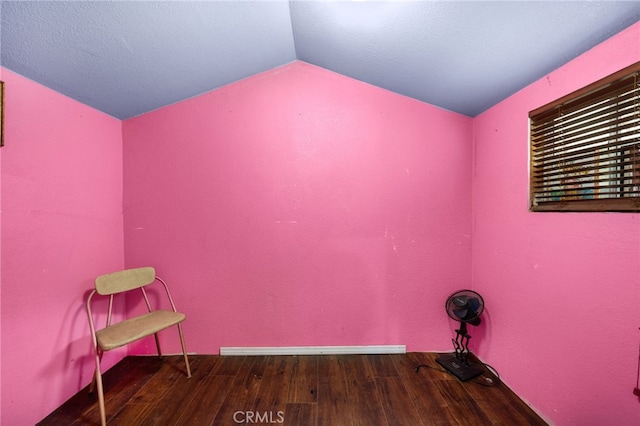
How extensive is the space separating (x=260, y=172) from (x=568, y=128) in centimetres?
199

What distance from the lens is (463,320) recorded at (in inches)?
69.9

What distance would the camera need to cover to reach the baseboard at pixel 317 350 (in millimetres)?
2043

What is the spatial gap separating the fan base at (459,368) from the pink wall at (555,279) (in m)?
0.15

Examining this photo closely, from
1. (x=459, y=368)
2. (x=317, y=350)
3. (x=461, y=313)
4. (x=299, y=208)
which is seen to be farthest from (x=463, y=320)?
(x=299, y=208)

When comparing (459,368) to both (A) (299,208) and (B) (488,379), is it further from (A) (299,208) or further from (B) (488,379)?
(A) (299,208)

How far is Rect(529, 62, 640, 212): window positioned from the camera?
105 cm

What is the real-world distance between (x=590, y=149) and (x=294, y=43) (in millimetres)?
1934

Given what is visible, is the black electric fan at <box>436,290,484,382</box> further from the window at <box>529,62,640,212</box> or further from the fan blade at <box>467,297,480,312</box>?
the window at <box>529,62,640,212</box>

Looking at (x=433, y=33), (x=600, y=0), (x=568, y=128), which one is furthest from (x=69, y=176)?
(x=568, y=128)

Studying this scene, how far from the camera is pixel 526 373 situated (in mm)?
1539

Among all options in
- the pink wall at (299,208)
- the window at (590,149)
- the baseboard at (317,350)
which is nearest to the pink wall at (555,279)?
the window at (590,149)

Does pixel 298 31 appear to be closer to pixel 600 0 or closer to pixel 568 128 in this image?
pixel 600 0

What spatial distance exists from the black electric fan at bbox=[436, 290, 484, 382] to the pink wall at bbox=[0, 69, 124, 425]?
8.80 feet

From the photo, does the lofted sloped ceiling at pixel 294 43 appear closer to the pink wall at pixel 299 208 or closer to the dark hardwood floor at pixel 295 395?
the pink wall at pixel 299 208
